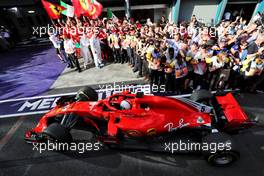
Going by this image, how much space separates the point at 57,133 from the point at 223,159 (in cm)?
376

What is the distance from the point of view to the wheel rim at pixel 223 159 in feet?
12.1

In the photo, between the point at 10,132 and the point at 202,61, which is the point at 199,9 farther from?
the point at 10,132

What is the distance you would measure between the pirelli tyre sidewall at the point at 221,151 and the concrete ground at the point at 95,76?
15.4 ft

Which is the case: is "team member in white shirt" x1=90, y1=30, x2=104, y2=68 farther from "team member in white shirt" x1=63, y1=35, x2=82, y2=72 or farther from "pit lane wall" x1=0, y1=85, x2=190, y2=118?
"pit lane wall" x1=0, y1=85, x2=190, y2=118

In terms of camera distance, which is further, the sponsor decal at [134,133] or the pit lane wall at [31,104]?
the pit lane wall at [31,104]

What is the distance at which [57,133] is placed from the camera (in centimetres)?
400

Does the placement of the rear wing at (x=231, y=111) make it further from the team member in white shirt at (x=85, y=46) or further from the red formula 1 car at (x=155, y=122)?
the team member in white shirt at (x=85, y=46)

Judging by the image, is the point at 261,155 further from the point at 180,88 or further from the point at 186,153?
the point at 180,88

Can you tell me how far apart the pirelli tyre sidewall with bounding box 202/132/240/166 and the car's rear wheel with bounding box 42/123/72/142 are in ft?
10.3

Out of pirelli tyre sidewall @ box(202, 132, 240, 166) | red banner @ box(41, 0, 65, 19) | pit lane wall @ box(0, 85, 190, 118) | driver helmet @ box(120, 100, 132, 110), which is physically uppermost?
red banner @ box(41, 0, 65, 19)

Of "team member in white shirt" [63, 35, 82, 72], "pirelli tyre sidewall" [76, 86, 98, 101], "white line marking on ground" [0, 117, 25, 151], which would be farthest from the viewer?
"team member in white shirt" [63, 35, 82, 72]

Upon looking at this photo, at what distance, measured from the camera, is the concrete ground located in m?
7.83

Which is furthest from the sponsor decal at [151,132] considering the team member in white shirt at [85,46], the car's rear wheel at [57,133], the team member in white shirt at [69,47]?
the team member in white shirt at [85,46]

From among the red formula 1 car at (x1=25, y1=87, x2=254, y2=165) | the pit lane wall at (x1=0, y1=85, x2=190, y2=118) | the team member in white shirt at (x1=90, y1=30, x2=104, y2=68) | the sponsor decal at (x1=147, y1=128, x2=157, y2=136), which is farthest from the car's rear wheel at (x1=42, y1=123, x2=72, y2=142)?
the team member in white shirt at (x1=90, y1=30, x2=104, y2=68)
